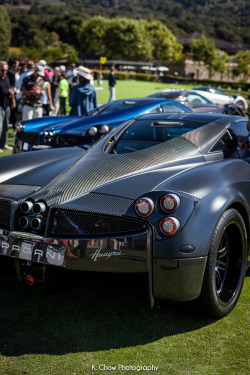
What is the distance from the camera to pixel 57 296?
3811 mm

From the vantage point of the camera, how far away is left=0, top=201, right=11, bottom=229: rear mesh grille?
351 cm

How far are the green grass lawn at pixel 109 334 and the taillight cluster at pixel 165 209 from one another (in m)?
0.49

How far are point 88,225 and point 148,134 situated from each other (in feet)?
5.38

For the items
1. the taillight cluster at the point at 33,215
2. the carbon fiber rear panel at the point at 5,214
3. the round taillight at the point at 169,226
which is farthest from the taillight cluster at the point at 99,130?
the round taillight at the point at 169,226

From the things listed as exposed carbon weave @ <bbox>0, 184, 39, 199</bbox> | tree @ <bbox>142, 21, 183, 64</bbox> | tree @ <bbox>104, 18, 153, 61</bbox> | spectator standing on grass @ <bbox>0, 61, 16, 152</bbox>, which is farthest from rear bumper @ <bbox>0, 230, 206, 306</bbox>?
tree @ <bbox>142, 21, 183, 64</bbox>

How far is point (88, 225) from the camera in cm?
321

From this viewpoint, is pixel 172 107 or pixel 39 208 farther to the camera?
pixel 172 107

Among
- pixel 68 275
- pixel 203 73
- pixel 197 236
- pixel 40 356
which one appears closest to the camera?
pixel 40 356

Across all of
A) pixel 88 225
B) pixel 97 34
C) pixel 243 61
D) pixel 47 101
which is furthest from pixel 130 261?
pixel 97 34

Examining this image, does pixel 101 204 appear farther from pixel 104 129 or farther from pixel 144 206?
pixel 104 129

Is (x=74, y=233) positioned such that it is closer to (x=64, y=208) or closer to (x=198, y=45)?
(x=64, y=208)

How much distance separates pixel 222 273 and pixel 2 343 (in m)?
1.66

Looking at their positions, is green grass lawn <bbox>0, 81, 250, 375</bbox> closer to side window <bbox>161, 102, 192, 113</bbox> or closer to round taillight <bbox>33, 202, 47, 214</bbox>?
round taillight <bbox>33, 202, 47, 214</bbox>

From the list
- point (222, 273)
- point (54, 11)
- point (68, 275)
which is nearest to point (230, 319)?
point (222, 273)
